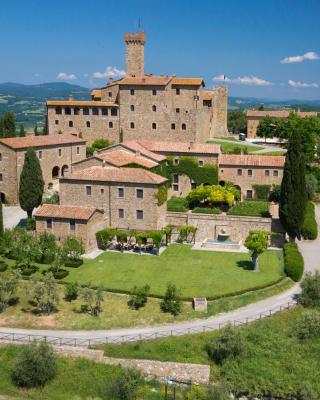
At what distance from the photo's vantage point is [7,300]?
3256 cm

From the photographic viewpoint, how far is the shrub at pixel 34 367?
25.2 m

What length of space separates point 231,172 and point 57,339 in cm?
2984

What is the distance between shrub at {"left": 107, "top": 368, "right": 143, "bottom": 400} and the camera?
2395 centimetres

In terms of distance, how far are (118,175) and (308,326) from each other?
21153 mm

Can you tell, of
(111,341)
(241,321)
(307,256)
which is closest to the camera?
(111,341)

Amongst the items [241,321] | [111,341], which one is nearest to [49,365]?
[111,341]

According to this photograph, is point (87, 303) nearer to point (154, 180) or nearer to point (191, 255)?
point (191, 255)

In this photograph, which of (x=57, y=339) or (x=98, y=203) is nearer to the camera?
(x=57, y=339)

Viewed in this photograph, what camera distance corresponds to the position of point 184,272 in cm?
3666

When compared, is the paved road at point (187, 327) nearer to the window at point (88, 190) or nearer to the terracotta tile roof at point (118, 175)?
the terracotta tile roof at point (118, 175)

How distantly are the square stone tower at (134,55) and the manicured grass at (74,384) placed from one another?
178 feet

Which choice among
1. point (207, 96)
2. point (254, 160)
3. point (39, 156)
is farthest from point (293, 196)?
point (207, 96)

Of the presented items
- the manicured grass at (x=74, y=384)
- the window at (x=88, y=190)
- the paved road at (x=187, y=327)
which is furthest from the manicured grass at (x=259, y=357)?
the window at (x=88, y=190)

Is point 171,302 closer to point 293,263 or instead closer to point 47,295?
point 47,295
